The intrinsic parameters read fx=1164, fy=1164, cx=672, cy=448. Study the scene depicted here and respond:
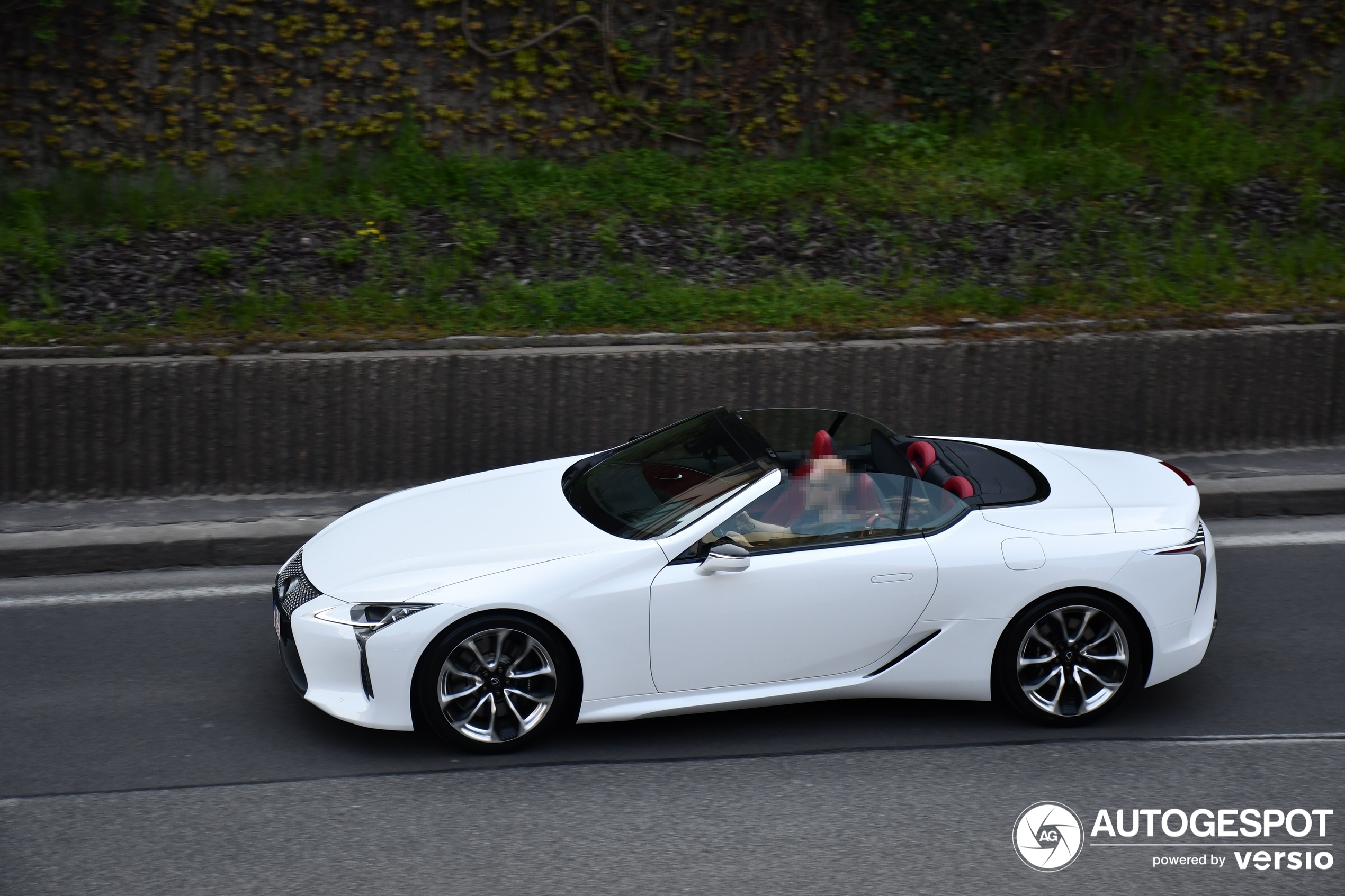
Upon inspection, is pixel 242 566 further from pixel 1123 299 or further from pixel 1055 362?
pixel 1123 299

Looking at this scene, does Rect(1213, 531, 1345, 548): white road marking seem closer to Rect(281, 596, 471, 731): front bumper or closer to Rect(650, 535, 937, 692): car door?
Rect(650, 535, 937, 692): car door

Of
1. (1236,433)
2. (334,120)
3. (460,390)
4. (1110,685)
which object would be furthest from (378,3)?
(1110,685)

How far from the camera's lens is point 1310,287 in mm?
9461

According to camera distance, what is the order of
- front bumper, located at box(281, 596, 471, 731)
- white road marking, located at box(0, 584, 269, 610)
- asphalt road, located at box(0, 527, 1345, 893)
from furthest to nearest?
white road marking, located at box(0, 584, 269, 610), front bumper, located at box(281, 596, 471, 731), asphalt road, located at box(0, 527, 1345, 893)

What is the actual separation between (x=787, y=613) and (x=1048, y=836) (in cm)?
127

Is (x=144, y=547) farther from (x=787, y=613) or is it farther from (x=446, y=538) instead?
(x=787, y=613)

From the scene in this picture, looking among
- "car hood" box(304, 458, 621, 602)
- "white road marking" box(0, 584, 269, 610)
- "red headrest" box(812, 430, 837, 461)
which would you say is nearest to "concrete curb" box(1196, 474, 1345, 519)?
"red headrest" box(812, 430, 837, 461)

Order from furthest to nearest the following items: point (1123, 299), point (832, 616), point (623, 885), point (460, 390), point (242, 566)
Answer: point (1123, 299) < point (460, 390) < point (242, 566) < point (832, 616) < point (623, 885)

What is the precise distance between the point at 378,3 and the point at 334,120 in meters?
1.20

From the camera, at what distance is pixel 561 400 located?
8.02 m

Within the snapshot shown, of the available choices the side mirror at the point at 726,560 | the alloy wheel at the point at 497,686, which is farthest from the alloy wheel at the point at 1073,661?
the alloy wheel at the point at 497,686

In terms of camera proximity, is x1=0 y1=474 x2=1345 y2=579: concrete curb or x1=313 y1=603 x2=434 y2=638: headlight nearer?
x1=313 y1=603 x2=434 y2=638: headlight

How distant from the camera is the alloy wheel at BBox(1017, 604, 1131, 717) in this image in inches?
195

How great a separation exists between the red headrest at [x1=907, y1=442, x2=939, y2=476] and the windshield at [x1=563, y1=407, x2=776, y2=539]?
29.8 inches
